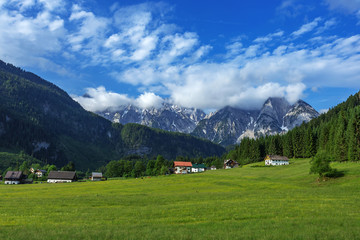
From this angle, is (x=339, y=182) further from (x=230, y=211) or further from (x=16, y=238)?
(x=16, y=238)

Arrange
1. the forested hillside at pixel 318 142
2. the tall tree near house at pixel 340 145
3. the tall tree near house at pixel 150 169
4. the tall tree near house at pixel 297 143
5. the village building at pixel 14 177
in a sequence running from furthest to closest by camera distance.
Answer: the tall tree near house at pixel 150 169
the tall tree near house at pixel 297 143
the village building at pixel 14 177
the tall tree near house at pixel 340 145
the forested hillside at pixel 318 142

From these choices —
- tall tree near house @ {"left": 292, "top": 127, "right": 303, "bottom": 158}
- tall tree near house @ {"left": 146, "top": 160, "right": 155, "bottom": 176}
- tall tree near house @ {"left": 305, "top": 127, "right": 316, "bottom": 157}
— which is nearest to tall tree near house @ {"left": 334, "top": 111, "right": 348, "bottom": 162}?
tall tree near house @ {"left": 305, "top": 127, "right": 316, "bottom": 157}

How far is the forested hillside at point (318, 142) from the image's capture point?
95894mm

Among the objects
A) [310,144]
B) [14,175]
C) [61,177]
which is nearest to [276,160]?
[310,144]

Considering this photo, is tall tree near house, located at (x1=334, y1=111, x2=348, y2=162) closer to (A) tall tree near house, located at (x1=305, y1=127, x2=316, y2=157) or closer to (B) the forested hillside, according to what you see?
(B) the forested hillside

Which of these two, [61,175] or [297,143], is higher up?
[297,143]

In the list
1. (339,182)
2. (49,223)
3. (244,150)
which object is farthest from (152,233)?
(244,150)

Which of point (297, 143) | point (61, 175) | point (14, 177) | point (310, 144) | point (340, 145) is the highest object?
point (297, 143)

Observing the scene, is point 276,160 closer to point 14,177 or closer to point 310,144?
point 310,144

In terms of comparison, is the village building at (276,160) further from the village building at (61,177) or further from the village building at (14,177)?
the village building at (14,177)

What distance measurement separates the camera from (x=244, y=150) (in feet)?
608

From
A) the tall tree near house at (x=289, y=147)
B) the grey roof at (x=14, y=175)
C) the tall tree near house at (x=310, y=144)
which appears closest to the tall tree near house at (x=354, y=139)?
the tall tree near house at (x=310, y=144)

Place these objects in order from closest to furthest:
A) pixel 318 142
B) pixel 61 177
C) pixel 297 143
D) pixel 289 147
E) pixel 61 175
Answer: pixel 318 142, pixel 61 177, pixel 61 175, pixel 297 143, pixel 289 147

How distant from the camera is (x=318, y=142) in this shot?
14438cm
